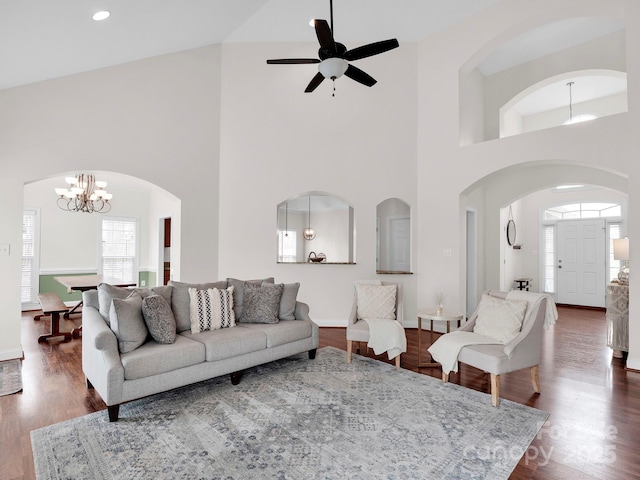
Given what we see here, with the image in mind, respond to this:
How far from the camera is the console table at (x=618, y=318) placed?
13.4 ft

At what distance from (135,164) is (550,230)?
8.42 meters

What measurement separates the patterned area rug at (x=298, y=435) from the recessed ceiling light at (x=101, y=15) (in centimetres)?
346

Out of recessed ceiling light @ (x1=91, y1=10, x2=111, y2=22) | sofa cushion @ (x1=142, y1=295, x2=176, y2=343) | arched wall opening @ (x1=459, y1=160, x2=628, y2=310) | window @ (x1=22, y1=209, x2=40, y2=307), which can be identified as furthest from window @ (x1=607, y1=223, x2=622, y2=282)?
window @ (x1=22, y1=209, x2=40, y2=307)

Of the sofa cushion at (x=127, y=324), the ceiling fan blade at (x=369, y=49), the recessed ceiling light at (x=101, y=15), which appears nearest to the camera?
the sofa cushion at (x=127, y=324)

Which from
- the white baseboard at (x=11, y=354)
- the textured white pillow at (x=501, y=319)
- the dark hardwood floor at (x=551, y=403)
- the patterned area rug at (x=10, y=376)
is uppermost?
the textured white pillow at (x=501, y=319)

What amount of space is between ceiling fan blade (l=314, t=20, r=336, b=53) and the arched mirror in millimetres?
4011

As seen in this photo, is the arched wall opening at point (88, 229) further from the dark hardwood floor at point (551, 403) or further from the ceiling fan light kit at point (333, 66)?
the ceiling fan light kit at point (333, 66)

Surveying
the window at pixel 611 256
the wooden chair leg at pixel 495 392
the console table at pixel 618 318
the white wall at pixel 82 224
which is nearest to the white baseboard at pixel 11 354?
the white wall at pixel 82 224

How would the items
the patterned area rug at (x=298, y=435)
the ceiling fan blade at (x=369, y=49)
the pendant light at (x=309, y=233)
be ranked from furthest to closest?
the pendant light at (x=309, y=233) < the ceiling fan blade at (x=369, y=49) < the patterned area rug at (x=298, y=435)

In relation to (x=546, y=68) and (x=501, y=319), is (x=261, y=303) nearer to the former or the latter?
(x=501, y=319)

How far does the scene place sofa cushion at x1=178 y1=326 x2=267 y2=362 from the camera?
3.16 metres

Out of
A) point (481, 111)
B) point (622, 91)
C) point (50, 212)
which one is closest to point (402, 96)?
point (481, 111)

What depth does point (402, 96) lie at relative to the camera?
18.7ft

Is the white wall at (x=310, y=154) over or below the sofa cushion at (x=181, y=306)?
over
